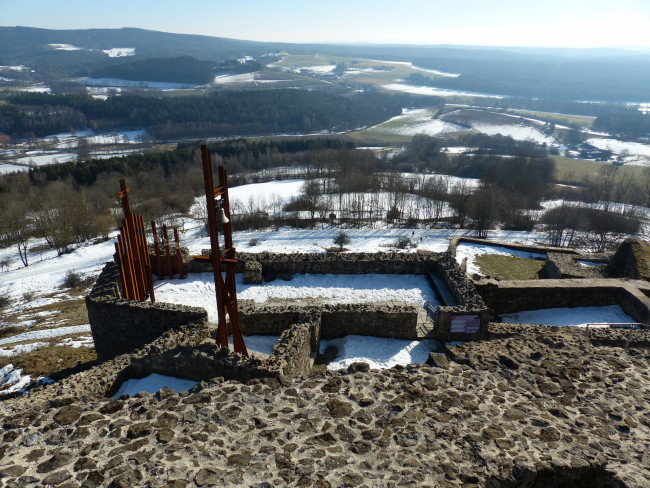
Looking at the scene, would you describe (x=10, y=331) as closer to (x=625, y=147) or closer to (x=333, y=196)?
(x=333, y=196)

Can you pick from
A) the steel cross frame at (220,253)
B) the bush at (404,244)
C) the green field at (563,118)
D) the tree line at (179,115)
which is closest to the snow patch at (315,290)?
the steel cross frame at (220,253)

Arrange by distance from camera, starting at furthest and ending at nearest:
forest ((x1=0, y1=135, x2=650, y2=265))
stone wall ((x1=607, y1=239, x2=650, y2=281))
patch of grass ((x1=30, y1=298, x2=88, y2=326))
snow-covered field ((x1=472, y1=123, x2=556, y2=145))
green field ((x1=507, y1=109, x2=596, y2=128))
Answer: green field ((x1=507, y1=109, x2=596, y2=128)) → snow-covered field ((x1=472, y1=123, x2=556, y2=145)) → forest ((x1=0, y1=135, x2=650, y2=265)) → patch of grass ((x1=30, y1=298, x2=88, y2=326)) → stone wall ((x1=607, y1=239, x2=650, y2=281))

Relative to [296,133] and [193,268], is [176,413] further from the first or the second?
[296,133]

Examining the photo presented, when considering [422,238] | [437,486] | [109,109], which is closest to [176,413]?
[437,486]

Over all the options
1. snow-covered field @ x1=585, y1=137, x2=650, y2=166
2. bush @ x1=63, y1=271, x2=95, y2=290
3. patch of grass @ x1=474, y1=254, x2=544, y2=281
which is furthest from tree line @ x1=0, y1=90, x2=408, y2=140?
patch of grass @ x1=474, y1=254, x2=544, y2=281

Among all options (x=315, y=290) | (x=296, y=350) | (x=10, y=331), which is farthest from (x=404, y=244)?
(x=10, y=331)

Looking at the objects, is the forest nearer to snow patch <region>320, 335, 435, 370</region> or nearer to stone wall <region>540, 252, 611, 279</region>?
stone wall <region>540, 252, 611, 279</region>
